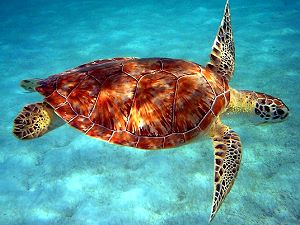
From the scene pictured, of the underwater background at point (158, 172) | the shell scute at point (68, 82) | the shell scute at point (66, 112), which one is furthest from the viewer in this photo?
the underwater background at point (158, 172)

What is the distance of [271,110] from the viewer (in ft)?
10.1

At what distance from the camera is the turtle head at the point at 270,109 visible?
3036 millimetres

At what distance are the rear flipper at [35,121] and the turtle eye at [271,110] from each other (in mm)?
2414

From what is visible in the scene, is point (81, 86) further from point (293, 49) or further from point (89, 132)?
point (293, 49)

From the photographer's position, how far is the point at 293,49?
6.50 m

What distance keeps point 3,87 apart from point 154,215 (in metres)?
5.25

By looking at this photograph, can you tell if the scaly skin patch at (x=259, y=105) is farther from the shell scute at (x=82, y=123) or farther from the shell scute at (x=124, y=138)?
the shell scute at (x=82, y=123)

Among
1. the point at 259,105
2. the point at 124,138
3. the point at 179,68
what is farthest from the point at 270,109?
the point at 124,138

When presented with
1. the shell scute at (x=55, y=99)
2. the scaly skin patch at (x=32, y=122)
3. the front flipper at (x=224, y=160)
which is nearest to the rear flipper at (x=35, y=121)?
the scaly skin patch at (x=32, y=122)

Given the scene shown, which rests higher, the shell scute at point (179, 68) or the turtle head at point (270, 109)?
the shell scute at point (179, 68)

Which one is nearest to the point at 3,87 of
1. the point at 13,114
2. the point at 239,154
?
the point at 13,114

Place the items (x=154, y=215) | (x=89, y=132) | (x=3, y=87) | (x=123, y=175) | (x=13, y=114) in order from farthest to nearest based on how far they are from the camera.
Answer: (x=3, y=87) < (x=13, y=114) < (x=123, y=175) < (x=154, y=215) < (x=89, y=132)

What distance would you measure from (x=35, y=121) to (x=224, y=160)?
7.09ft

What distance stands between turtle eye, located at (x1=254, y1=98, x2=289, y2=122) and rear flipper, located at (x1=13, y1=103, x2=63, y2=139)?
241 cm
